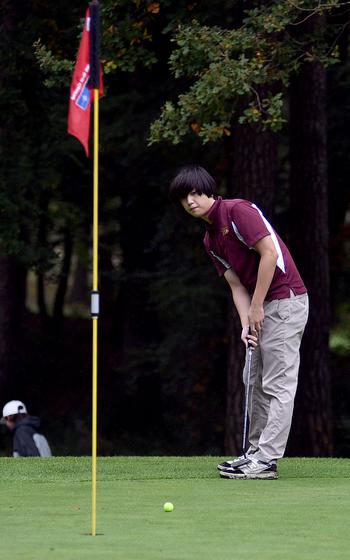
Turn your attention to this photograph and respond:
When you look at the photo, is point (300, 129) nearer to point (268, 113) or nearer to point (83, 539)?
point (268, 113)

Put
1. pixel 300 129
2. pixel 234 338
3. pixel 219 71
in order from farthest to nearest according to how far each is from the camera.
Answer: pixel 300 129 < pixel 234 338 < pixel 219 71

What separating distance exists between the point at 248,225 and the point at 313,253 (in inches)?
398

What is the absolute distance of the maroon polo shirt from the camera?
871 centimetres

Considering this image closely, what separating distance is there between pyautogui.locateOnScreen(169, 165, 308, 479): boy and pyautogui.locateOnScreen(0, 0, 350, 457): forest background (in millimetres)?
4287

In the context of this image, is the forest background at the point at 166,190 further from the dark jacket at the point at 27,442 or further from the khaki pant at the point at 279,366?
the khaki pant at the point at 279,366

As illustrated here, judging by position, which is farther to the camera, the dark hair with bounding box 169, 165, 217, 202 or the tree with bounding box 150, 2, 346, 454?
the tree with bounding box 150, 2, 346, 454

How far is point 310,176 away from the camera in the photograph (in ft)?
61.4

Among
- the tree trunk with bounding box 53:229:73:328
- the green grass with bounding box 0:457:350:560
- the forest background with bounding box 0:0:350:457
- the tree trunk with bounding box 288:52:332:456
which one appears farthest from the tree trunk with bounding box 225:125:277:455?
the tree trunk with bounding box 53:229:73:328

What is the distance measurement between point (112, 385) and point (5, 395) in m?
4.19

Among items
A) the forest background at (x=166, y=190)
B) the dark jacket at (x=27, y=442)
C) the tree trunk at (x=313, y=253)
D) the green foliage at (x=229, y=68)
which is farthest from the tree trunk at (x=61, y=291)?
the green foliage at (x=229, y=68)

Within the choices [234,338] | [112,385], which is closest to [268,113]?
[234,338]

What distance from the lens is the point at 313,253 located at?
18719mm

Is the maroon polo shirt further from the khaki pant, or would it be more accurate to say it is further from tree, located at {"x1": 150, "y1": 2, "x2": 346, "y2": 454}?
tree, located at {"x1": 150, "y1": 2, "x2": 346, "y2": 454}

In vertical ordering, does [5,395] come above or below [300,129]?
below
